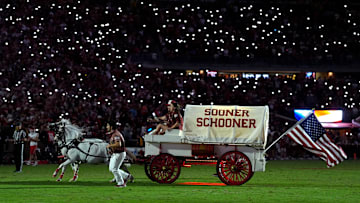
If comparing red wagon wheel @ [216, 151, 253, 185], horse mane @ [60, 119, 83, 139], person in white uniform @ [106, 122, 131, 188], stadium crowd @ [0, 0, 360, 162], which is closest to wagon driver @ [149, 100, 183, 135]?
person in white uniform @ [106, 122, 131, 188]

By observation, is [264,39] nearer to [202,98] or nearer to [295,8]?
[295,8]

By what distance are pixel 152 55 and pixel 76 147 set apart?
23.8 meters

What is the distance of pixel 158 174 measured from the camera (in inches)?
776

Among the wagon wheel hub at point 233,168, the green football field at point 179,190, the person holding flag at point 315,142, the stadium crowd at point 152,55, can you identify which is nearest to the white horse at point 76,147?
the green football field at point 179,190

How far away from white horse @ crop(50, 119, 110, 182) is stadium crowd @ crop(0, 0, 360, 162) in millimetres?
11369

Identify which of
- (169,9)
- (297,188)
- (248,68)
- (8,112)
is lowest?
(297,188)

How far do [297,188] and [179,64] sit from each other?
27.5m

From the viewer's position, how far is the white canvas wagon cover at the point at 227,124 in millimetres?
19359

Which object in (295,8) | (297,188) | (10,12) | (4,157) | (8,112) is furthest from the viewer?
(295,8)

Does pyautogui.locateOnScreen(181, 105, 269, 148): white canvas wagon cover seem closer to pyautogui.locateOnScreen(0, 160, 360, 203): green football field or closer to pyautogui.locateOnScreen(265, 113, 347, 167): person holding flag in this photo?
pyautogui.locateOnScreen(265, 113, 347, 167): person holding flag

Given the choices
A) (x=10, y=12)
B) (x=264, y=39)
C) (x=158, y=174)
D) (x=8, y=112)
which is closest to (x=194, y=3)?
(x=264, y=39)

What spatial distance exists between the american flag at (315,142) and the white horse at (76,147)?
19.2ft

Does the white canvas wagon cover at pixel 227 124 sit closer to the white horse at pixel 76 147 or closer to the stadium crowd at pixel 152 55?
the white horse at pixel 76 147

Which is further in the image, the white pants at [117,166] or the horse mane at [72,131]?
the horse mane at [72,131]
